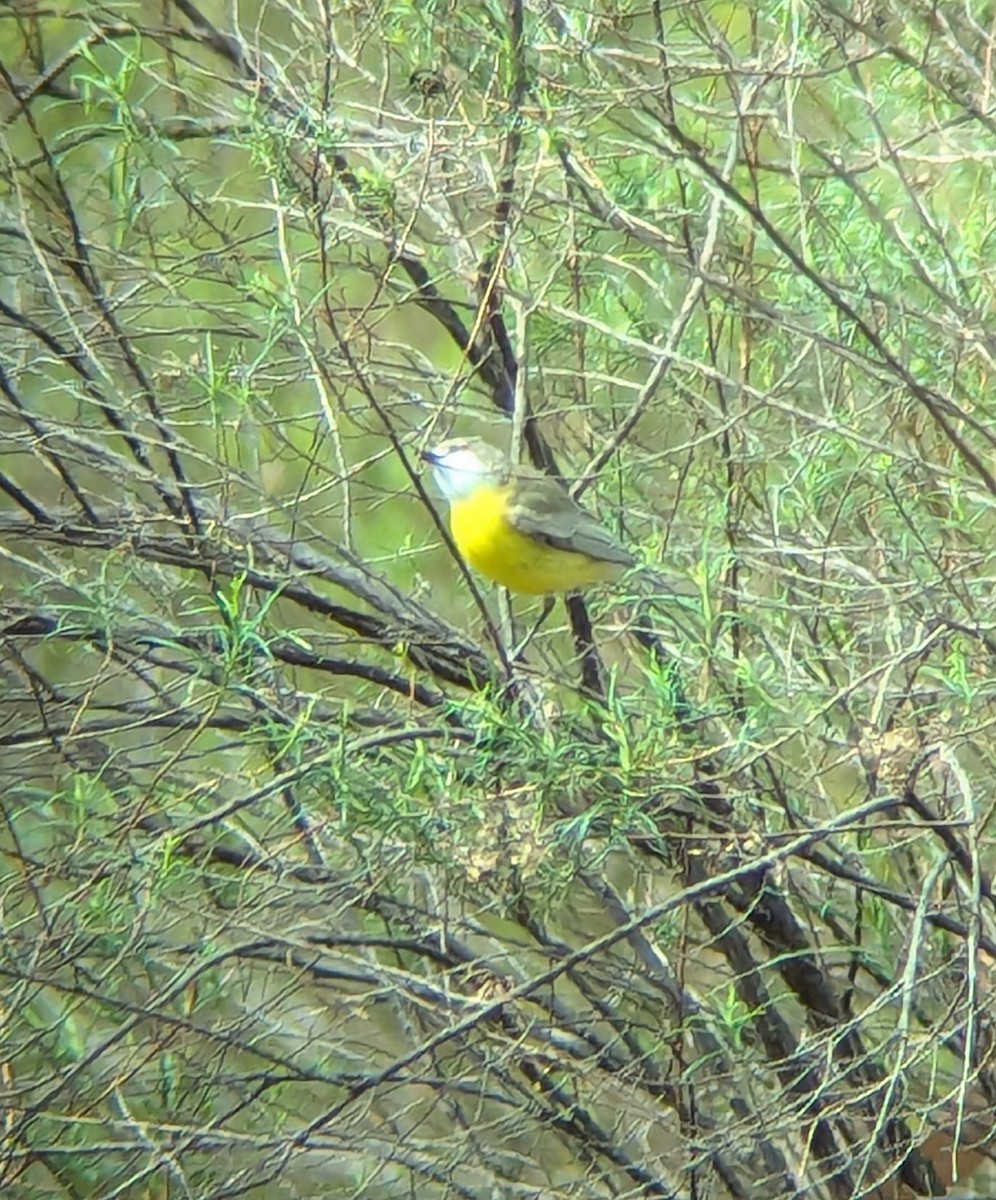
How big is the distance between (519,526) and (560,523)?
17 centimetres

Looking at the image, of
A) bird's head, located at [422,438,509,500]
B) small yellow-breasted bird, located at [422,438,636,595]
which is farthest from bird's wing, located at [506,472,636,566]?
bird's head, located at [422,438,509,500]

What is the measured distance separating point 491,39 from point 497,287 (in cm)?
41

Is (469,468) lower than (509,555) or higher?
higher

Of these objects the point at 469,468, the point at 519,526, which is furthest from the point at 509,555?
the point at 469,468

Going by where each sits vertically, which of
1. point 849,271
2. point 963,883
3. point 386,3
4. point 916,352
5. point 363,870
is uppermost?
point 386,3

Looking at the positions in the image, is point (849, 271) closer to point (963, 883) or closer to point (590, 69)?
point (590, 69)

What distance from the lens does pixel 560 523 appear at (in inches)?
131

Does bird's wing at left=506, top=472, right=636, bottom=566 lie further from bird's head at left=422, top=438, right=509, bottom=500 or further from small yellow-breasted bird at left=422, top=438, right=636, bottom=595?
bird's head at left=422, top=438, right=509, bottom=500

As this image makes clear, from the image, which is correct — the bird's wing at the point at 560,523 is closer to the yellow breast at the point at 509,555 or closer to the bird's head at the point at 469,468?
the yellow breast at the point at 509,555

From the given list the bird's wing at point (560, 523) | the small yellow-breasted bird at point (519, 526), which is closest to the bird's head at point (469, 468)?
the small yellow-breasted bird at point (519, 526)

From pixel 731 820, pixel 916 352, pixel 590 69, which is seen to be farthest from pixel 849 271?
pixel 731 820

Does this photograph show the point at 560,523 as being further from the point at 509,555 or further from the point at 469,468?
the point at 469,468

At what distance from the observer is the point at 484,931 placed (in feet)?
9.36

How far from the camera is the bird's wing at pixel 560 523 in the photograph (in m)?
3.24
